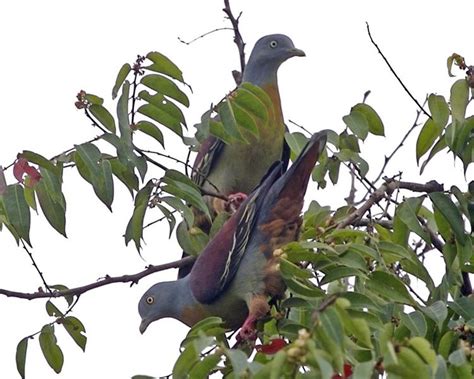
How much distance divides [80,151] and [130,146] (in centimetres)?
17

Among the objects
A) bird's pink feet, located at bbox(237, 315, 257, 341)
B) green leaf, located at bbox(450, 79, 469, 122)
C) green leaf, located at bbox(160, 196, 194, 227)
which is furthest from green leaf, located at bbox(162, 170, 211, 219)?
green leaf, located at bbox(450, 79, 469, 122)

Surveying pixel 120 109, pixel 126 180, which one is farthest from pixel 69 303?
pixel 120 109

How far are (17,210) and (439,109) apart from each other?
144 cm

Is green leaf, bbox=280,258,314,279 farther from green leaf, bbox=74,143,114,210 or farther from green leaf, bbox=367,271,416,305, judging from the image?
green leaf, bbox=74,143,114,210

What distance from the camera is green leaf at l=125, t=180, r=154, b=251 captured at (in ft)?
13.2

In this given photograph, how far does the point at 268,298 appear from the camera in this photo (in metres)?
4.52

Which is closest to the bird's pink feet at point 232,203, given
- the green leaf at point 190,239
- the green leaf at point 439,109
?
A: the green leaf at point 190,239

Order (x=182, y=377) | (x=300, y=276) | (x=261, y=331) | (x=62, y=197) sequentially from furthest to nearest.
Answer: (x=261, y=331) → (x=62, y=197) → (x=300, y=276) → (x=182, y=377)

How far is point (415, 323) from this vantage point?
Result: 332 centimetres

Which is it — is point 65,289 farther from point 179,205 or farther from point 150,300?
point 150,300

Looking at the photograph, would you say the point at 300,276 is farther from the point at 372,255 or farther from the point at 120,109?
the point at 120,109

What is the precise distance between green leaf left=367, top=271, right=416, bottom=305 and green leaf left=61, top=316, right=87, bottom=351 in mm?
1164

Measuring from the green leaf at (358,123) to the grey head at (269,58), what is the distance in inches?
86.6

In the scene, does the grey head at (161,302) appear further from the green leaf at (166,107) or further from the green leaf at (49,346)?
the green leaf at (166,107)
